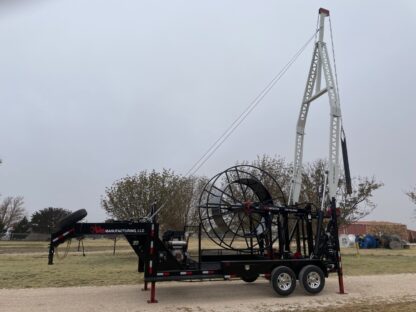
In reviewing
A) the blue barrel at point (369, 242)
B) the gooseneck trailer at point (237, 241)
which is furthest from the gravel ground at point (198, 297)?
the blue barrel at point (369, 242)

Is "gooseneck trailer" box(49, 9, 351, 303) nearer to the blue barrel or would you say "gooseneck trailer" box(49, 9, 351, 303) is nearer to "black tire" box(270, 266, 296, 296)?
"black tire" box(270, 266, 296, 296)

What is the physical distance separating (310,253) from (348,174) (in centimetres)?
265

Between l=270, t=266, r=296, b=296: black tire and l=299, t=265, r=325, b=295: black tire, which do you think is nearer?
l=270, t=266, r=296, b=296: black tire

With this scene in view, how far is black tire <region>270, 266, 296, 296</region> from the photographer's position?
34.9 ft

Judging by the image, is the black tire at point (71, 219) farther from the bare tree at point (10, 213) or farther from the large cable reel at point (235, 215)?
the bare tree at point (10, 213)

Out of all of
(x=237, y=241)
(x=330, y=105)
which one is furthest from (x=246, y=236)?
(x=330, y=105)

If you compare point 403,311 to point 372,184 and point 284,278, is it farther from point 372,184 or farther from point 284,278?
point 372,184

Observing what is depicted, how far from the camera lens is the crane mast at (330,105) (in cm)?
1233

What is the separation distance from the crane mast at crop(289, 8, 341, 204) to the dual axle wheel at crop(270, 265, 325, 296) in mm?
2265

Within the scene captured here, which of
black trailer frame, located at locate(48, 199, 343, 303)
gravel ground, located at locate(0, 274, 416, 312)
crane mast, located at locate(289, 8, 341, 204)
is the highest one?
crane mast, located at locate(289, 8, 341, 204)

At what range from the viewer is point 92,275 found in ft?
50.1

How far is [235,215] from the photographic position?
38.4 ft

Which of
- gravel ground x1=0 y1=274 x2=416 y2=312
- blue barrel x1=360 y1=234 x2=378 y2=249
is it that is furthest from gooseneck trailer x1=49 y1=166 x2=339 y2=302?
blue barrel x1=360 y1=234 x2=378 y2=249

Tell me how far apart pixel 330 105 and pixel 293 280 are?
17.3 ft
